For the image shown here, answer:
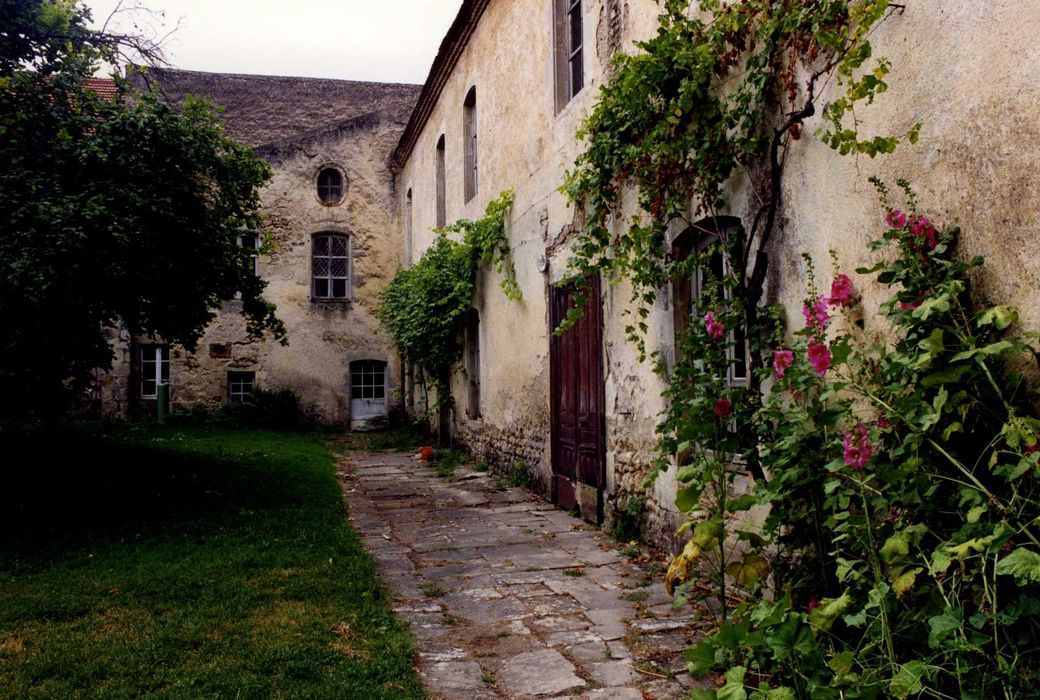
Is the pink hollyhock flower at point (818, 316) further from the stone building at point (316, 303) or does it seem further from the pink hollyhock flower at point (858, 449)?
the stone building at point (316, 303)

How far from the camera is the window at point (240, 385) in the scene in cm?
1711

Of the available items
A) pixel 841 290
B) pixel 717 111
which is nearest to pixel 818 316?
pixel 841 290

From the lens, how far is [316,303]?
1752cm

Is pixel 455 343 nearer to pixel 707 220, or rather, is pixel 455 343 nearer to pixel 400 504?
pixel 400 504

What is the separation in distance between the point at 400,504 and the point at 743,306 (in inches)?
197

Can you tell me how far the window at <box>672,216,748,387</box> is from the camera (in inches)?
183

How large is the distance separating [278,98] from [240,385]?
27.0 feet

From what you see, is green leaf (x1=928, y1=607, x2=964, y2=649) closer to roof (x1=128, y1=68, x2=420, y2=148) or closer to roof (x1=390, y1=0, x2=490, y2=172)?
roof (x1=390, y1=0, x2=490, y2=172)

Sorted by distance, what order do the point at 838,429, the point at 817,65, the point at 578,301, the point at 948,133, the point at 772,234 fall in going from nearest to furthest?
1. the point at 948,133
2. the point at 838,429
3. the point at 817,65
4. the point at 772,234
5. the point at 578,301

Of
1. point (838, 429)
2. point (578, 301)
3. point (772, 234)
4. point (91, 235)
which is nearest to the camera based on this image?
point (838, 429)

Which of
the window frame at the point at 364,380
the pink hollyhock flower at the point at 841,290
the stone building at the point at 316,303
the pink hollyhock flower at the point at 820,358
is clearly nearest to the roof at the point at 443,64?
the stone building at the point at 316,303

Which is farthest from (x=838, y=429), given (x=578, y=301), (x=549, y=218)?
(x=549, y=218)

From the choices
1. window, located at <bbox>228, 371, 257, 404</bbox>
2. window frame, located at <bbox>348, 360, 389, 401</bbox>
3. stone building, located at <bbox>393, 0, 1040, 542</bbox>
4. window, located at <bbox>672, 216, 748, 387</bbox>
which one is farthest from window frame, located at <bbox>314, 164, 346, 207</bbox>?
window, located at <bbox>672, 216, 748, 387</bbox>

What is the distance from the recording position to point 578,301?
5766 mm
